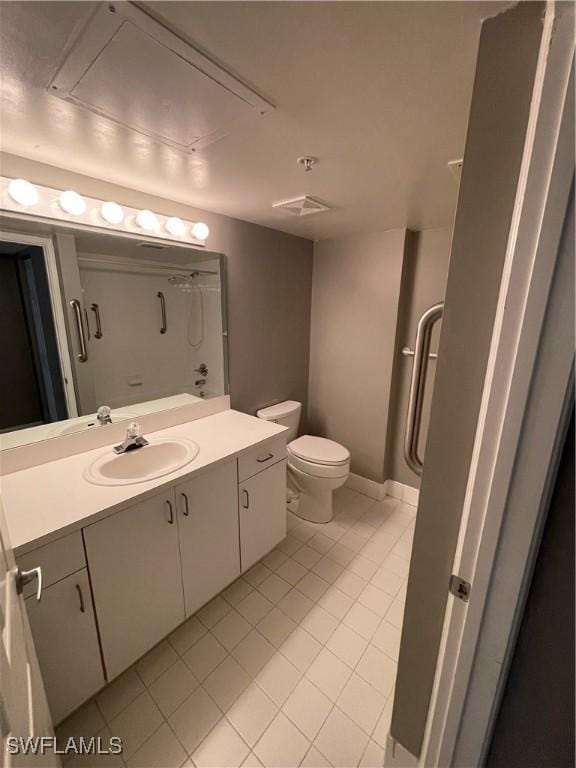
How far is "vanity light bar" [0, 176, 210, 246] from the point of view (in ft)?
3.89

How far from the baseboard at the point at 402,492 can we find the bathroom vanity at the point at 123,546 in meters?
1.36

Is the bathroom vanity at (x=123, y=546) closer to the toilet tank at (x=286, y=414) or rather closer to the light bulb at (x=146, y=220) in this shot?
the toilet tank at (x=286, y=414)

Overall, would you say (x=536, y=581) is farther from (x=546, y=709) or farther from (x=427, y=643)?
(x=427, y=643)

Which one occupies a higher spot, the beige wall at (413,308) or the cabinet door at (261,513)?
the beige wall at (413,308)

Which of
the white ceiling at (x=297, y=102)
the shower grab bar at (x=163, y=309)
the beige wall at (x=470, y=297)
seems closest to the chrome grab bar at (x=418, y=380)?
the beige wall at (x=470, y=297)

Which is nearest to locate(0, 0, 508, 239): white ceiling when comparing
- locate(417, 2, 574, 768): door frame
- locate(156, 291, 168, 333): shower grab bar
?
locate(417, 2, 574, 768): door frame

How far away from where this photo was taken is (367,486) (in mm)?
2617

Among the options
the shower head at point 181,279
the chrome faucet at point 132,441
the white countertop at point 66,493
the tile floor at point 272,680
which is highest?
the shower head at point 181,279

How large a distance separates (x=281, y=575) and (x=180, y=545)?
29.4 inches

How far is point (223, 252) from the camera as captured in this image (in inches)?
76.4

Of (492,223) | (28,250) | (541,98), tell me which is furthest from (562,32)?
(28,250)

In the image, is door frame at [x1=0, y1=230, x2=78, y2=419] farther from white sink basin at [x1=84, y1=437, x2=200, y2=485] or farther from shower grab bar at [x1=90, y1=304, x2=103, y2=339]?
white sink basin at [x1=84, y1=437, x2=200, y2=485]

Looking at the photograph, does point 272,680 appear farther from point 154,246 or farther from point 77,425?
point 154,246

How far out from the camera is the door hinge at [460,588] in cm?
65
